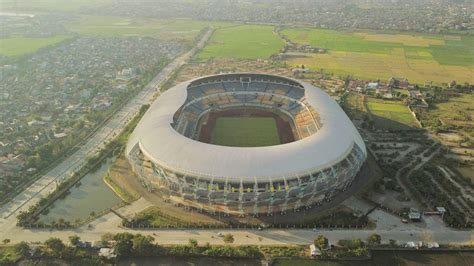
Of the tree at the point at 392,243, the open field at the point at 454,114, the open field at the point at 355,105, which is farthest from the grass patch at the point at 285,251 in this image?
the open field at the point at 454,114

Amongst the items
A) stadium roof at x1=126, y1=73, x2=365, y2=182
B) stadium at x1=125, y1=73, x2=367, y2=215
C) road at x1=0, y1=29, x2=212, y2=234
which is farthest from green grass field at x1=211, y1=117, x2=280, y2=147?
road at x1=0, y1=29, x2=212, y2=234

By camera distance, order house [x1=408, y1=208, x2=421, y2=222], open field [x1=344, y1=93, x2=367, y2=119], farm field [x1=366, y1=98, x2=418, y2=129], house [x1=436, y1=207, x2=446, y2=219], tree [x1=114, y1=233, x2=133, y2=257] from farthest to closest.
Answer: open field [x1=344, y1=93, x2=367, y2=119] → farm field [x1=366, y1=98, x2=418, y2=129] → house [x1=436, y1=207, x2=446, y2=219] → house [x1=408, y1=208, x2=421, y2=222] → tree [x1=114, y1=233, x2=133, y2=257]

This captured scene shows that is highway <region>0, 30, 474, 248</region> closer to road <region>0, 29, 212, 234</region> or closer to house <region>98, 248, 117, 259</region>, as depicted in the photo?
road <region>0, 29, 212, 234</region>

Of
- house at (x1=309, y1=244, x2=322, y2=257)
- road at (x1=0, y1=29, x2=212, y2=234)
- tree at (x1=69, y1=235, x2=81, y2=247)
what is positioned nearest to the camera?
house at (x1=309, y1=244, x2=322, y2=257)

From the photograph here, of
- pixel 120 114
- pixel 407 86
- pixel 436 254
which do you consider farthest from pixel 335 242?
pixel 407 86

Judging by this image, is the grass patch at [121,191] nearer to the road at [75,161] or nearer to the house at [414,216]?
the road at [75,161]

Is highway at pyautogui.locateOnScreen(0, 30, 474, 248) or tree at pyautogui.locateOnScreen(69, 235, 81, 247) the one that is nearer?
tree at pyautogui.locateOnScreen(69, 235, 81, 247)

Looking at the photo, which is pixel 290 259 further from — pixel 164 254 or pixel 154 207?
pixel 154 207

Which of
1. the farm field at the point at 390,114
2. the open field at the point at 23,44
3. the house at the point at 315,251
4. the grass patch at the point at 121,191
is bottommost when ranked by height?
the open field at the point at 23,44
